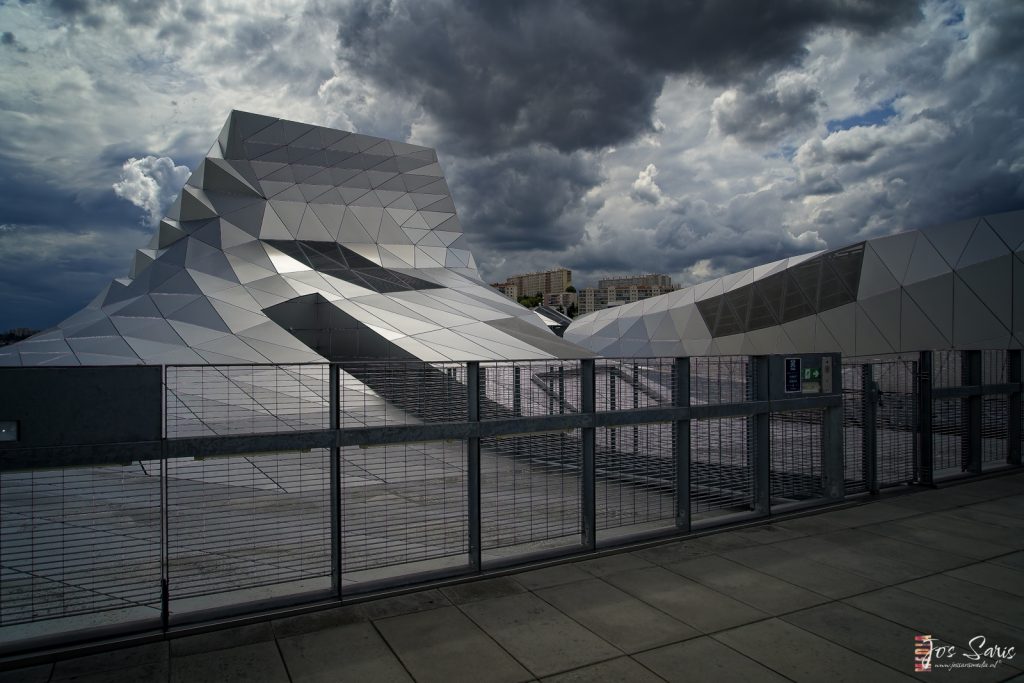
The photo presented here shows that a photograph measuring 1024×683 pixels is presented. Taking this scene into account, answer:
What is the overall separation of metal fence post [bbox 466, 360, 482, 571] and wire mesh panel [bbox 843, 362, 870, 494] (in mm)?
6353

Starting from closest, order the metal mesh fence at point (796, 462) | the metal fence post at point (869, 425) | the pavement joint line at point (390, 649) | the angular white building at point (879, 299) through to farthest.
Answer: the pavement joint line at point (390, 649), the metal mesh fence at point (796, 462), the metal fence post at point (869, 425), the angular white building at point (879, 299)

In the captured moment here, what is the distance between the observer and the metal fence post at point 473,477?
6340 mm

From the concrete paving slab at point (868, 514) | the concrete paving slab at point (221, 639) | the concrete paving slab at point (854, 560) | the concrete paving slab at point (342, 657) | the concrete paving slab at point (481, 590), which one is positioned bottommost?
the concrete paving slab at point (868, 514)

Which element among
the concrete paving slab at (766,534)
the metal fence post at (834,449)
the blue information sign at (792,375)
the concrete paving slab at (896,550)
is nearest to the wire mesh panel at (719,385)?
the blue information sign at (792,375)

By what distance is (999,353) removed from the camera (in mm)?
13383

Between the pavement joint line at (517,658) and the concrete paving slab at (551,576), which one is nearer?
the pavement joint line at (517,658)

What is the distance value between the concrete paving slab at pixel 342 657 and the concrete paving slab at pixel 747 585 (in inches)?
128

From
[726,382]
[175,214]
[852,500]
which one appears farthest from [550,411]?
[175,214]

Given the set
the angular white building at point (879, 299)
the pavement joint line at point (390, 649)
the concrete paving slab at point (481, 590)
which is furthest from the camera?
the angular white building at point (879, 299)

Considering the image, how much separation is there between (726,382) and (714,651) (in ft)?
15.2

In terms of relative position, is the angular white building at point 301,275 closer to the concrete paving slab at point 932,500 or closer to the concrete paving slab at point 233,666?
the concrete paving slab at point 932,500

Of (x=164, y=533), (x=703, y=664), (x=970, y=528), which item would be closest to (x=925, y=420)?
(x=970, y=528)

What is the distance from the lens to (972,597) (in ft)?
19.2

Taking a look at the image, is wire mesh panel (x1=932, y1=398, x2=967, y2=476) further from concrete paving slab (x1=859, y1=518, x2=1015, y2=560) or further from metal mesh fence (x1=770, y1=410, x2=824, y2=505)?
concrete paving slab (x1=859, y1=518, x2=1015, y2=560)
